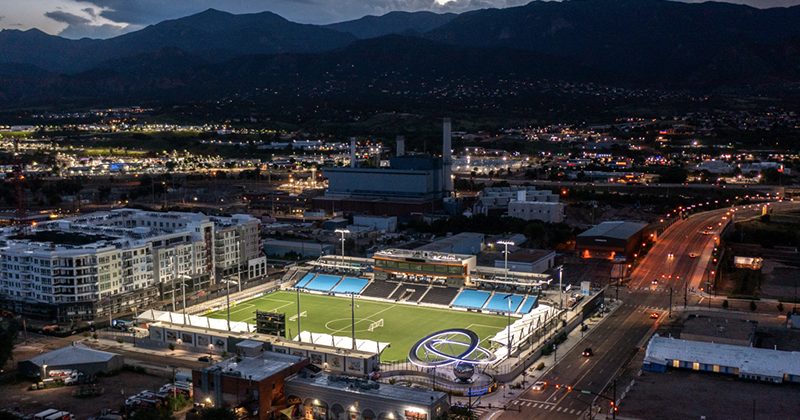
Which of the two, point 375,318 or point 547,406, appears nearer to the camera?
point 547,406

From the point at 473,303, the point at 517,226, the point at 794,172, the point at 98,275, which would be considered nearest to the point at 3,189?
the point at 98,275

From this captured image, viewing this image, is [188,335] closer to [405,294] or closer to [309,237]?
[405,294]

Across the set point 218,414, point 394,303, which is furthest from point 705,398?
point 394,303

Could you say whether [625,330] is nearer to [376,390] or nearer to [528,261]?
[528,261]

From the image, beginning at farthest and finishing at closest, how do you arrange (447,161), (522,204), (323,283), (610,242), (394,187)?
(447,161)
(394,187)
(522,204)
(610,242)
(323,283)

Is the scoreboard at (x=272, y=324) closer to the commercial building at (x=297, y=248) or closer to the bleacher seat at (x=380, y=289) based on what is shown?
the bleacher seat at (x=380, y=289)

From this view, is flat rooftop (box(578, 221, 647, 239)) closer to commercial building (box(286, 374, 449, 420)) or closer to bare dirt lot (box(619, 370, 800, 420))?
bare dirt lot (box(619, 370, 800, 420))

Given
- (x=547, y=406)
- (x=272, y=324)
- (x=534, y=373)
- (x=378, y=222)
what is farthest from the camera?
(x=378, y=222)
